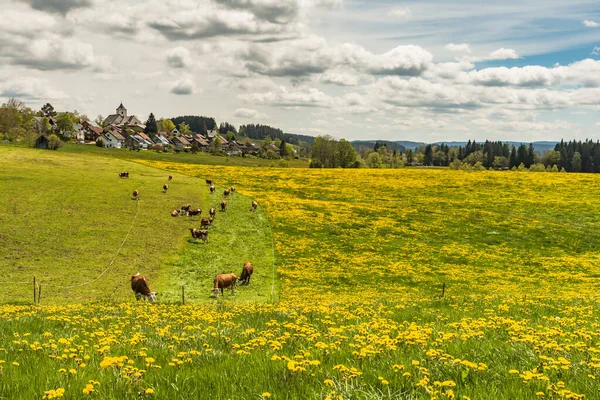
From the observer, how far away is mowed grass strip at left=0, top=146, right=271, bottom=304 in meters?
31.2

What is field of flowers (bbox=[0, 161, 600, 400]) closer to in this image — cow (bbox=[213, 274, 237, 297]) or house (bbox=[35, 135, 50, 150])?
cow (bbox=[213, 274, 237, 297])

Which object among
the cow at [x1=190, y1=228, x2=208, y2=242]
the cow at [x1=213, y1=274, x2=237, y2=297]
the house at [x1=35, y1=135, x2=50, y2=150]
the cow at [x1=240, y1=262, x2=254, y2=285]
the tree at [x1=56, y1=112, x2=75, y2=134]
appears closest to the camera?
the cow at [x1=213, y1=274, x2=237, y2=297]

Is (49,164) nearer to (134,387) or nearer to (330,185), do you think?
(330,185)

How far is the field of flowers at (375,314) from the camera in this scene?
230 inches

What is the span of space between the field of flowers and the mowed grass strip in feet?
33.1

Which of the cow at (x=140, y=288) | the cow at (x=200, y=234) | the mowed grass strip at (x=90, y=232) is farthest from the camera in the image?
the cow at (x=200, y=234)

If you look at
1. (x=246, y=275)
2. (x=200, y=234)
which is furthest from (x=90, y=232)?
(x=246, y=275)

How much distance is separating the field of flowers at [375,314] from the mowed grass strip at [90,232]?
33.1 feet

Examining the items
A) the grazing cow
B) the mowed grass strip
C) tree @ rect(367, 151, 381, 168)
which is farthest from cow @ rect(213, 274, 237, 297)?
tree @ rect(367, 151, 381, 168)

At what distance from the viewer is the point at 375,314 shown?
1493 cm

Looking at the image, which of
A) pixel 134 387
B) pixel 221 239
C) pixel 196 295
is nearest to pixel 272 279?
pixel 196 295

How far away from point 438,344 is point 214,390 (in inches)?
207

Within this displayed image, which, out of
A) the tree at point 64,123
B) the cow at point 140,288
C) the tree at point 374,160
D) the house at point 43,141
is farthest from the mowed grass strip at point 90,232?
the tree at point 64,123

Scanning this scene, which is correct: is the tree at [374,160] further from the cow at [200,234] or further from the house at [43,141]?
the cow at [200,234]
